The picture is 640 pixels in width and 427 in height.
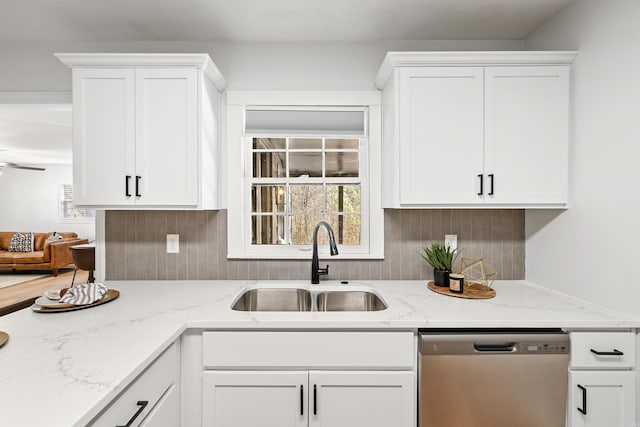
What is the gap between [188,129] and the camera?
172 cm

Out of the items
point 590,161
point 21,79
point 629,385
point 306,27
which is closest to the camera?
point 629,385

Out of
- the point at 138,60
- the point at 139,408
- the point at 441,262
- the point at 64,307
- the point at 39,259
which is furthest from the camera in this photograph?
the point at 39,259

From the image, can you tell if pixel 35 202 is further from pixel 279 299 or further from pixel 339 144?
pixel 339 144

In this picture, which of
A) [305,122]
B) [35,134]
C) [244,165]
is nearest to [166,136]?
[244,165]

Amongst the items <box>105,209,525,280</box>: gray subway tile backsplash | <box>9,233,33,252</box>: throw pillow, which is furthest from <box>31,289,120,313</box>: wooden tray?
<box>9,233,33,252</box>: throw pillow

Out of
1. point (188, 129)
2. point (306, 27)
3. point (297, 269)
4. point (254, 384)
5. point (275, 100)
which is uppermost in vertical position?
point (306, 27)

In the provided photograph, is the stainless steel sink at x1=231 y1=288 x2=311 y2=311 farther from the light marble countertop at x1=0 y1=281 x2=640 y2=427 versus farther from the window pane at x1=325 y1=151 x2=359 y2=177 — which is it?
the window pane at x1=325 y1=151 x2=359 y2=177

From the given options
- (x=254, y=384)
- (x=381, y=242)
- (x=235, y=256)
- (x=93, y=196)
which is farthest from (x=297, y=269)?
(x=93, y=196)

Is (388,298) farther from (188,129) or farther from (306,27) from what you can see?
(306,27)

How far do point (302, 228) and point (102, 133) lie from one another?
4.12 ft

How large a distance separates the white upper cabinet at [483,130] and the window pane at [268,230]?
2.95 ft

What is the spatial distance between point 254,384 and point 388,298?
0.76 metres

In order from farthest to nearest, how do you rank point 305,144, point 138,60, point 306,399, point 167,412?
1. point 305,144
2. point 138,60
3. point 306,399
4. point 167,412

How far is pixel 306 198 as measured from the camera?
222cm
